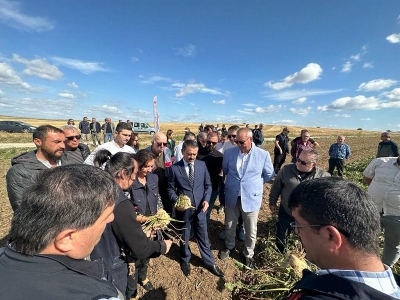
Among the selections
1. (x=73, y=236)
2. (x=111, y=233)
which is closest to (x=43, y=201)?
(x=73, y=236)

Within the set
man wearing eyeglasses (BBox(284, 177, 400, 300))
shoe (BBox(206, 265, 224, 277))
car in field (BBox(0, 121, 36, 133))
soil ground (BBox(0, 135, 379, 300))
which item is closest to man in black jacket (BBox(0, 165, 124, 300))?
man wearing eyeglasses (BBox(284, 177, 400, 300))

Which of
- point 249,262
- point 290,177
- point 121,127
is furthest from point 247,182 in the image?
point 121,127

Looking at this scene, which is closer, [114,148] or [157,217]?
[157,217]

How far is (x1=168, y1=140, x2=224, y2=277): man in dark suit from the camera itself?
12.5 feet

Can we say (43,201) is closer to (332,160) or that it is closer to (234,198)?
(234,198)

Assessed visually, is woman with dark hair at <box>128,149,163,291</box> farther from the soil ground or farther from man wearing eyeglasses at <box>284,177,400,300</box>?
man wearing eyeglasses at <box>284,177,400,300</box>

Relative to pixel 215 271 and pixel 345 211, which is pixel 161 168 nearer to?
pixel 215 271

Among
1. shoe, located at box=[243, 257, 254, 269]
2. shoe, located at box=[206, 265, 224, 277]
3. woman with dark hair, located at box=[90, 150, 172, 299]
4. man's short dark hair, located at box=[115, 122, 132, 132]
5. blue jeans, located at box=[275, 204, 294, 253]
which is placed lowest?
shoe, located at box=[206, 265, 224, 277]

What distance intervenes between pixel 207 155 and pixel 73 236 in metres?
3.94

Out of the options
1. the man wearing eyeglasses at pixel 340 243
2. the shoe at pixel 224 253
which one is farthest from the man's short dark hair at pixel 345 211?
the shoe at pixel 224 253

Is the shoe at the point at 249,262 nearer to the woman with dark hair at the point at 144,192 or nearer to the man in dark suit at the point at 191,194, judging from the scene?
the man in dark suit at the point at 191,194

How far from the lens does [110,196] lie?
1.24 m

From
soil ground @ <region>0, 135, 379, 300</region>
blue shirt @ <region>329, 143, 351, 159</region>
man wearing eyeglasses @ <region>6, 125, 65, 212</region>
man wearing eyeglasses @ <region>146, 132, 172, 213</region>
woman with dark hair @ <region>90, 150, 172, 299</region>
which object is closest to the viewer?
woman with dark hair @ <region>90, 150, 172, 299</region>

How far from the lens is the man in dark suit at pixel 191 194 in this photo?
3795 mm
